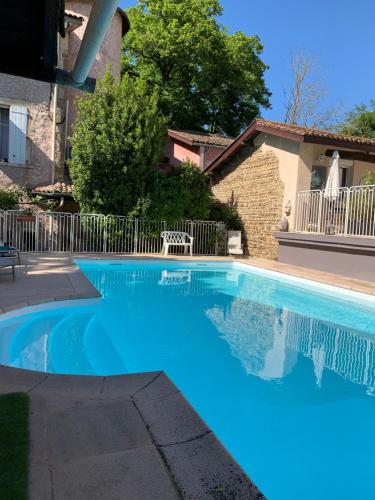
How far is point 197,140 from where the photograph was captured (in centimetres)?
2159

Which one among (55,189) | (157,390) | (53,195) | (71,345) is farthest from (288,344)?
(55,189)

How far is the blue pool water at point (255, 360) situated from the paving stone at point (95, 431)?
0.96 metres

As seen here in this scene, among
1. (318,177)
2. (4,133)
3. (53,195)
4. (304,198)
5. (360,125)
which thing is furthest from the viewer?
(360,125)

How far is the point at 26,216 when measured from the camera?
13.9 metres

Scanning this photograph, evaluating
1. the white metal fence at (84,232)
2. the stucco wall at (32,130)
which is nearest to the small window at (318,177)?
the white metal fence at (84,232)

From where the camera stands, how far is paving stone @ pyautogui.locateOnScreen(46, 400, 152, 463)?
2364 millimetres

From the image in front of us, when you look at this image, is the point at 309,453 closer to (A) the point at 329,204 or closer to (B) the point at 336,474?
(B) the point at 336,474

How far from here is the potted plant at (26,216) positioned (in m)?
13.9

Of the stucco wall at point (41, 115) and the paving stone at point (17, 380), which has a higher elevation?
the stucco wall at point (41, 115)

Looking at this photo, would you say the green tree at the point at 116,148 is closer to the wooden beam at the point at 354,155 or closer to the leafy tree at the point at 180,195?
the leafy tree at the point at 180,195

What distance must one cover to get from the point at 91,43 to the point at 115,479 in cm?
259

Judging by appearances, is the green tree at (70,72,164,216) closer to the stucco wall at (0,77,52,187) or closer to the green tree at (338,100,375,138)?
the stucco wall at (0,77,52,187)

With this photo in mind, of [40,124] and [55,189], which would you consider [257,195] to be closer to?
[55,189]

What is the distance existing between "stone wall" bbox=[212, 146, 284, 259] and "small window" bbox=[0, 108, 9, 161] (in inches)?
377
